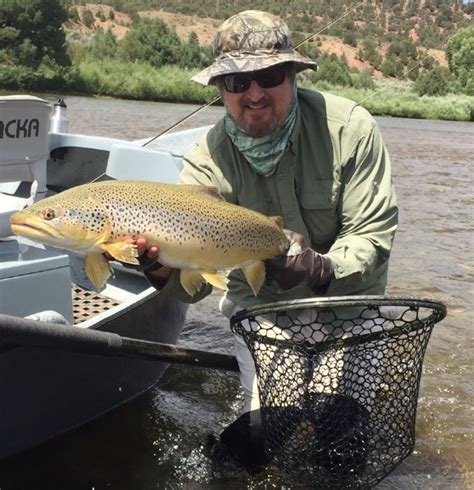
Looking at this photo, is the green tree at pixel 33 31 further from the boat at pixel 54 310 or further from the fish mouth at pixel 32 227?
the fish mouth at pixel 32 227

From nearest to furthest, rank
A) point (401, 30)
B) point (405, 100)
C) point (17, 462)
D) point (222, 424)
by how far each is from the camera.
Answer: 1. point (17, 462)
2. point (222, 424)
3. point (405, 100)
4. point (401, 30)

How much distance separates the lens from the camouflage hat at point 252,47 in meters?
2.79

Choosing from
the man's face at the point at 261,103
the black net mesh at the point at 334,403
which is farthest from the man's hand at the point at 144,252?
the man's face at the point at 261,103

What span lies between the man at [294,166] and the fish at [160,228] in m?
0.13

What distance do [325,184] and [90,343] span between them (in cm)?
109

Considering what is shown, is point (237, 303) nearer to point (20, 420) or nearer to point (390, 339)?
point (390, 339)

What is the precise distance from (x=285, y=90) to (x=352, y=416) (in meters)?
1.25

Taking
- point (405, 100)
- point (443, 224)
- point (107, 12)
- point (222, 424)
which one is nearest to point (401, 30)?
point (107, 12)

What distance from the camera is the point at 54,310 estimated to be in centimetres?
306

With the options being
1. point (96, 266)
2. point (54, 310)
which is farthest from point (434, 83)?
point (96, 266)

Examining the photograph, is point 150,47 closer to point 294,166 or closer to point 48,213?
point 294,166

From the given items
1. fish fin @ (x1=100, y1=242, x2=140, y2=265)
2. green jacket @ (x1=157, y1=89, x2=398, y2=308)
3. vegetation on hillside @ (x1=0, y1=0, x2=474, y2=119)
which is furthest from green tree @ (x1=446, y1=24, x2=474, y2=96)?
fish fin @ (x1=100, y1=242, x2=140, y2=265)

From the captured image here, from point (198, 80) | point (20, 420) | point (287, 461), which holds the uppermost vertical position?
point (198, 80)

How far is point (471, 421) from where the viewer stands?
4.26 meters
